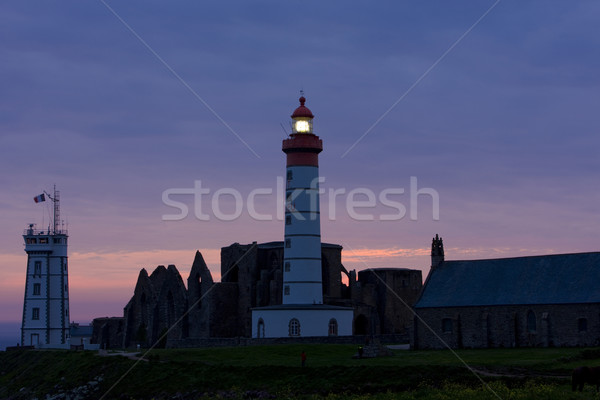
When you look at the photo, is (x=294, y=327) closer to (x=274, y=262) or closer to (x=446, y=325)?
(x=446, y=325)

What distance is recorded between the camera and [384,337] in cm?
6412

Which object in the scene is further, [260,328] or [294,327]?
[260,328]

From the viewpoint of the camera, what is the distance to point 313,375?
42969 mm

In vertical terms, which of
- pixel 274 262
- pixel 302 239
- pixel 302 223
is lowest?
pixel 274 262

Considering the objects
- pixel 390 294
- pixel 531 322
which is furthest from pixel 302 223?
pixel 531 322

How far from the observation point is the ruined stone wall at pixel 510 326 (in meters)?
49.9

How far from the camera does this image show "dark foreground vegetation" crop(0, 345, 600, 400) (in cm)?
3628

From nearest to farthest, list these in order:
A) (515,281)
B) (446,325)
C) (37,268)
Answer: (515,281) → (446,325) → (37,268)

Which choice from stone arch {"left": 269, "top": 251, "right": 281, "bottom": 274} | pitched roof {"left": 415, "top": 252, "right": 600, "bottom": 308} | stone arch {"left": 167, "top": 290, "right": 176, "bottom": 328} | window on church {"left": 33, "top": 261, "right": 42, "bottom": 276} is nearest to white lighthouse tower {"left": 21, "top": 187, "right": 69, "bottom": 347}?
window on church {"left": 33, "top": 261, "right": 42, "bottom": 276}

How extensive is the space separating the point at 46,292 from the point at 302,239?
2851cm

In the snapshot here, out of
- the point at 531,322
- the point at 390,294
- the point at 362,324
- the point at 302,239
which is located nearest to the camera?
the point at 531,322

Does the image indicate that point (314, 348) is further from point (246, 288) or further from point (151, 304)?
point (151, 304)

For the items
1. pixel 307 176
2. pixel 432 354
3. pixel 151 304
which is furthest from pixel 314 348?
pixel 151 304

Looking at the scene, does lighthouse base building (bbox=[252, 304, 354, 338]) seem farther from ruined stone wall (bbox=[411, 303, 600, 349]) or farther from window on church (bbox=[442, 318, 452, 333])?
window on church (bbox=[442, 318, 452, 333])
